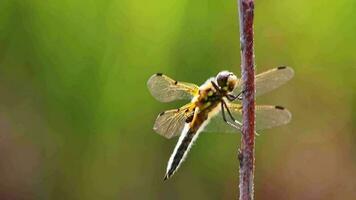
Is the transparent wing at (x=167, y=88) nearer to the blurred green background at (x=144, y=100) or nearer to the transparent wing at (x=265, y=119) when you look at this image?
the transparent wing at (x=265, y=119)

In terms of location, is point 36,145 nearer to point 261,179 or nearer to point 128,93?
point 128,93

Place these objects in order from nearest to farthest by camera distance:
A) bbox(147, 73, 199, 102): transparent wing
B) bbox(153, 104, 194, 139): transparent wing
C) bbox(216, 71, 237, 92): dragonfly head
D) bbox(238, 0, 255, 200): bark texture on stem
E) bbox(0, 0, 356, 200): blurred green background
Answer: bbox(238, 0, 255, 200): bark texture on stem < bbox(216, 71, 237, 92): dragonfly head < bbox(153, 104, 194, 139): transparent wing < bbox(147, 73, 199, 102): transparent wing < bbox(0, 0, 356, 200): blurred green background

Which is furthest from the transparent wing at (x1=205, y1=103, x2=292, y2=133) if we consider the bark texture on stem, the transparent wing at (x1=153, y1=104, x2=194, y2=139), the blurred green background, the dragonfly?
the blurred green background

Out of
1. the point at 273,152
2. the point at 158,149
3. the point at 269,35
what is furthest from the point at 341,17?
the point at 158,149

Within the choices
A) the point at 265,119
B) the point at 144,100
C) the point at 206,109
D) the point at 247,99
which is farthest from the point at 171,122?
the point at 144,100

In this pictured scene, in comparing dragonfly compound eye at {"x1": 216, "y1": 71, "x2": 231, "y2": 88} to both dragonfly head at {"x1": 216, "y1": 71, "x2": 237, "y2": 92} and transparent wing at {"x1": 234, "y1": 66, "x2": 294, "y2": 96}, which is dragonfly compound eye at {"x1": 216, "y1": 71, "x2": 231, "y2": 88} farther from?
transparent wing at {"x1": 234, "y1": 66, "x2": 294, "y2": 96}

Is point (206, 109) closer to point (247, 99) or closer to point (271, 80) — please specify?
point (271, 80)

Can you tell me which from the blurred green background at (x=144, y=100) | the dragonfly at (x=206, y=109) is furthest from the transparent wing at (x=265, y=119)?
the blurred green background at (x=144, y=100)
